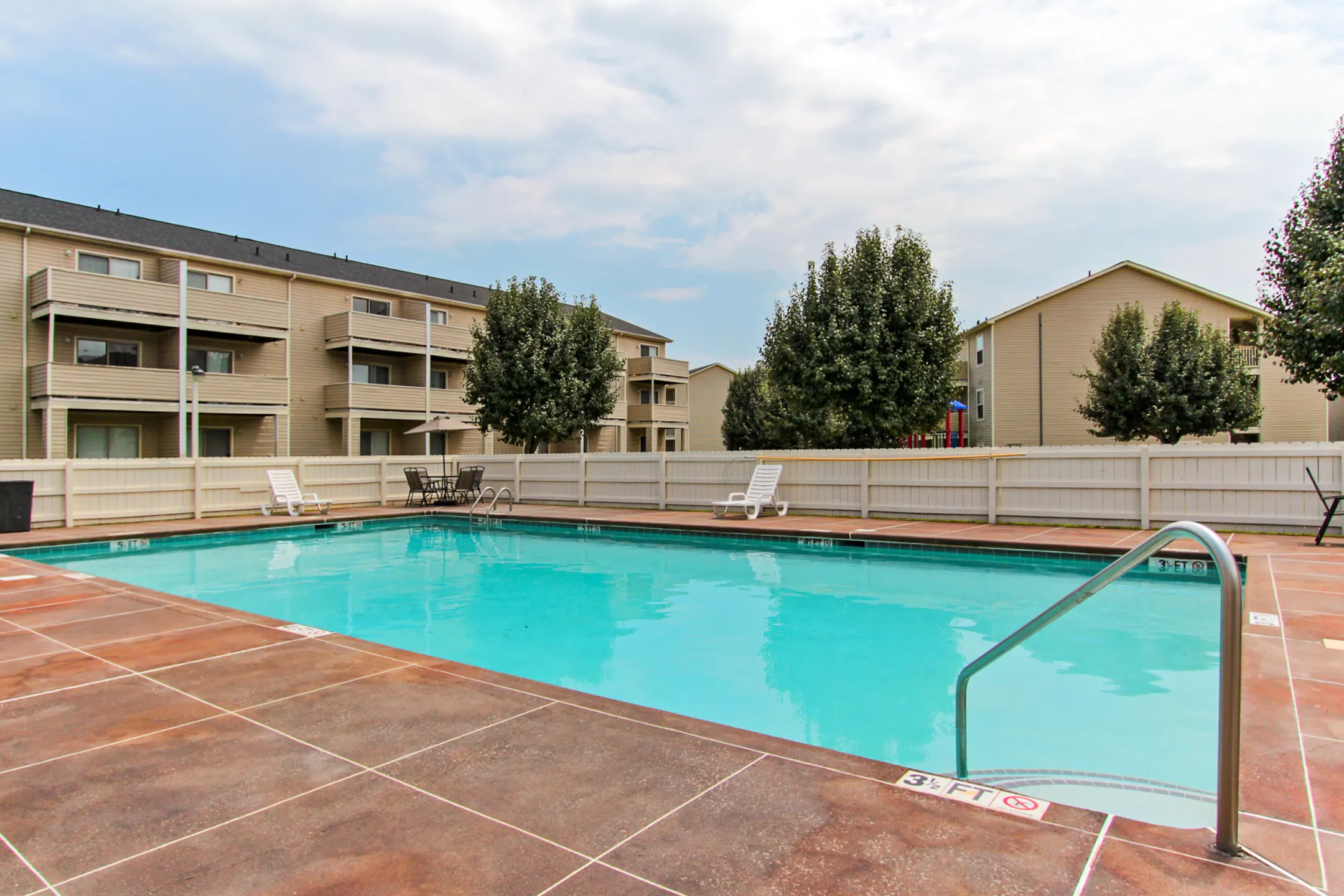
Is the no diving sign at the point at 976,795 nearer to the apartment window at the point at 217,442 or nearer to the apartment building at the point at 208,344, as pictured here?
the apartment building at the point at 208,344

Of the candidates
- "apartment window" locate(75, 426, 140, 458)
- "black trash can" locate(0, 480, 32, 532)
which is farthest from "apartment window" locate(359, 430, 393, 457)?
"black trash can" locate(0, 480, 32, 532)

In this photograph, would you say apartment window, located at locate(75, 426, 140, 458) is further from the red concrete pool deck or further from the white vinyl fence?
the red concrete pool deck

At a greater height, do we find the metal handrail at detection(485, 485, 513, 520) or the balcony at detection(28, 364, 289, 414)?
the balcony at detection(28, 364, 289, 414)

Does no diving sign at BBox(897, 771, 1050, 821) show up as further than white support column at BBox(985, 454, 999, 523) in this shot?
No

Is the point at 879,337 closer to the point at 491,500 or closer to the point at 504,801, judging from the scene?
the point at 491,500

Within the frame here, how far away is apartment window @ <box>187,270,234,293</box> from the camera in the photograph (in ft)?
73.0

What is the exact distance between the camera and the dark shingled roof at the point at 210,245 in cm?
2020

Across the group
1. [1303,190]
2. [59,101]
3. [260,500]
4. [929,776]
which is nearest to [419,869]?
[929,776]

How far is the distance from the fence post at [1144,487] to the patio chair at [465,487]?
500 inches

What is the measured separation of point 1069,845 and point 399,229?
24.7 m

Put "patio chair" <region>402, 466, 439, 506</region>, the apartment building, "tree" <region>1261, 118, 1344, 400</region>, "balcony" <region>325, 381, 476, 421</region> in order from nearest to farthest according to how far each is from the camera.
→ "tree" <region>1261, 118, 1344, 400</region> → "patio chair" <region>402, 466, 439, 506</region> → the apartment building → "balcony" <region>325, 381, 476, 421</region>

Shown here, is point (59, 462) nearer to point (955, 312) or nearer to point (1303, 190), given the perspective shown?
point (955, 312)

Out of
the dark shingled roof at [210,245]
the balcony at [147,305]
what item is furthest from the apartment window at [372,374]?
the balcony at [147,305]

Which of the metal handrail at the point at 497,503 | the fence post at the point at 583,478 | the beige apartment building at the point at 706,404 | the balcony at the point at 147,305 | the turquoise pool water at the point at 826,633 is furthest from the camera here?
the beige apartment building at the point at 706,404
